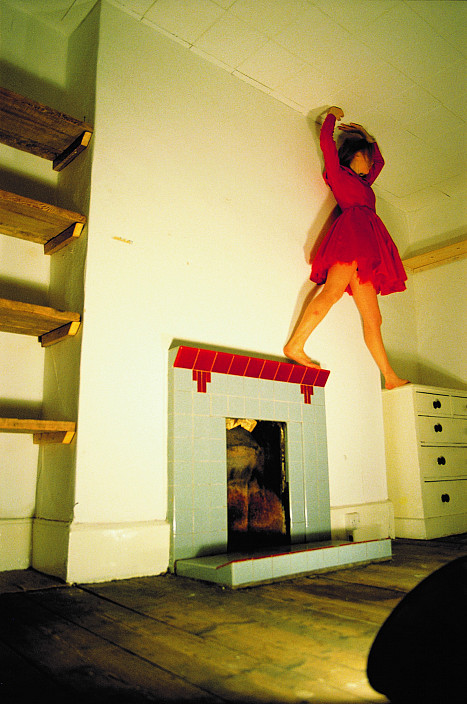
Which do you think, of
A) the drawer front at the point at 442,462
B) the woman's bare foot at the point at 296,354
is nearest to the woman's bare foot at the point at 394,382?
the drawer front at the point at 442,462

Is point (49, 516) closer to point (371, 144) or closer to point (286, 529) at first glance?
point (286, 529)

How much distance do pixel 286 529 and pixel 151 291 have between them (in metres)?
1.18

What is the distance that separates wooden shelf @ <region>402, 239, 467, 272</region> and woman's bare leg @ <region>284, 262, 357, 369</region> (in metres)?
1.33

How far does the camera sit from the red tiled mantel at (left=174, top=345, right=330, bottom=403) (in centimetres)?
205

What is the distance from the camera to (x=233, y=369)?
218cm

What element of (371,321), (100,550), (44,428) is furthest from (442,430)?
(44,428)

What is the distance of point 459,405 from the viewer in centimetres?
312

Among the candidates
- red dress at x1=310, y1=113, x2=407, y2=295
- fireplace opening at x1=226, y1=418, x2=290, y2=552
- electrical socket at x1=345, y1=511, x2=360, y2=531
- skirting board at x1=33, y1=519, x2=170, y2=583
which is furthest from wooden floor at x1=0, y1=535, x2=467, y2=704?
red dress at x1=310, y1=113, x2=407, y2=295

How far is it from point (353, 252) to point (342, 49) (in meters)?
0.99

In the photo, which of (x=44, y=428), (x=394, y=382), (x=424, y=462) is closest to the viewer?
(x=44, y=428)

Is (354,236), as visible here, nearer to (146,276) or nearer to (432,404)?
(432,404)

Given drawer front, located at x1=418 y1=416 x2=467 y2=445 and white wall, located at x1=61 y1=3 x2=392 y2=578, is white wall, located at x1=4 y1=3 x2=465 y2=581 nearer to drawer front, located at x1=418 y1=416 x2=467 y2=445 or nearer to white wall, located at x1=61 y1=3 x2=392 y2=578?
white wall, located at x1=61 y1=3 x2=392 y2=578

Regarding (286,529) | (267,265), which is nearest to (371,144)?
(267,265)

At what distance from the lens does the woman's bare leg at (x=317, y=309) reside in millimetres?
2498
